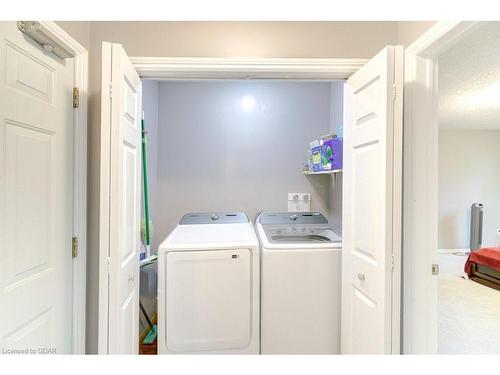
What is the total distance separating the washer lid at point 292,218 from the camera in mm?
2616

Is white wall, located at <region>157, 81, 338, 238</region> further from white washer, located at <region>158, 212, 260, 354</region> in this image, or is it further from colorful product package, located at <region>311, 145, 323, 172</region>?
white washer, located at <region>158, 212, 260, 354</region>

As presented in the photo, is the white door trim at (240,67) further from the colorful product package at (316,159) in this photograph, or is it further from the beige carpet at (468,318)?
the beige carpet at (468,318)

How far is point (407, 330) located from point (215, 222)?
5.95ft

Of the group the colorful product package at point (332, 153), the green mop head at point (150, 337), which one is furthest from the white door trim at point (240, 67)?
the green mop head at point (150, 337)

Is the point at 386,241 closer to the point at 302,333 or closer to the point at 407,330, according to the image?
the point at 407,330

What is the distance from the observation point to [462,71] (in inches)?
94.7

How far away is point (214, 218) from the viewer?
106 inches

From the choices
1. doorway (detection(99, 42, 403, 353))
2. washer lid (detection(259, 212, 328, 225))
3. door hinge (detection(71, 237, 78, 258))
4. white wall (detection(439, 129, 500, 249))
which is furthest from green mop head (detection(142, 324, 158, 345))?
white wall (detection(439, 129, 500, 249))

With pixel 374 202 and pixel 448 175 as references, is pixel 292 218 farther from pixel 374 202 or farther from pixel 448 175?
pixel 448 175

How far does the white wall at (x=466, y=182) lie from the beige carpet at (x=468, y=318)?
6.24 ft

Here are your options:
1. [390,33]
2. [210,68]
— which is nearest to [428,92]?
[390,33]

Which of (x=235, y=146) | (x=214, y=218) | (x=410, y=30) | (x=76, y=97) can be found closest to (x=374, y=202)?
(x=410, y=30)

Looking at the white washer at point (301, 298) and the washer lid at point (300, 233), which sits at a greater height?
the washer lid at point (300, 233)

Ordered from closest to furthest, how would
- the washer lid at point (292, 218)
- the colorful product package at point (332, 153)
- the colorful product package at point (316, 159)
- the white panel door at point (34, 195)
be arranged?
the white panel door at point (34, 195)
the colorful product package at point (332, 153)
the colorful product package at point (316, 159)
the washer lid at point (292, 218)
